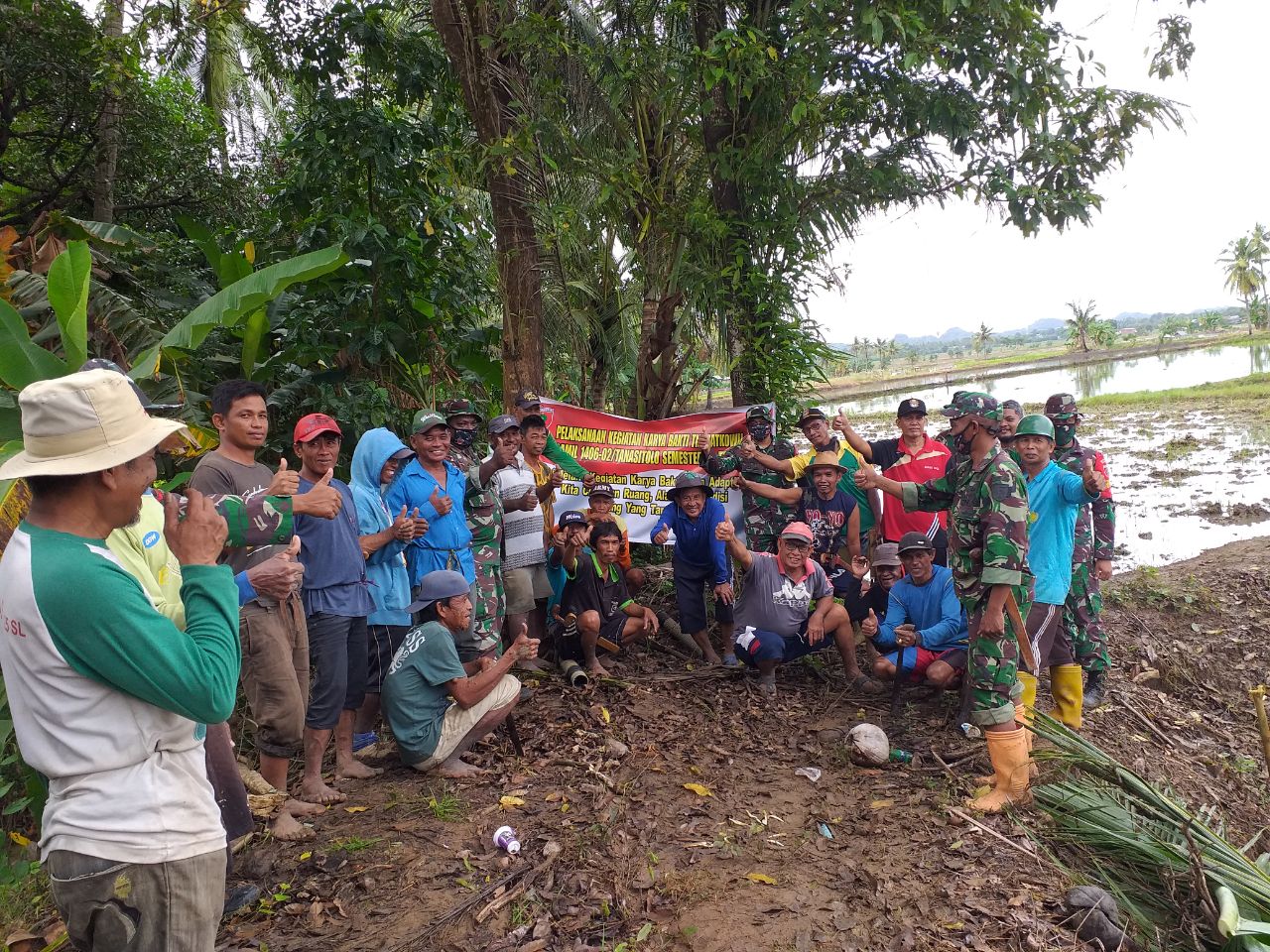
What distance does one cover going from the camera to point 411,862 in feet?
11.8

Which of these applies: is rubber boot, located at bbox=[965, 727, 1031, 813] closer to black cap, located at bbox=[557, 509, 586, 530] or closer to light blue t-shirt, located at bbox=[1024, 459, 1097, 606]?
light blue t-shirt, located at bbox=[1024, 459, 1097, 606]

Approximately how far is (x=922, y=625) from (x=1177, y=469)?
14258mm

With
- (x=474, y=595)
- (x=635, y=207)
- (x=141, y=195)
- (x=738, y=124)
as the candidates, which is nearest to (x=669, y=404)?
(x=635, y=207)

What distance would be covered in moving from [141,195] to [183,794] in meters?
10.9

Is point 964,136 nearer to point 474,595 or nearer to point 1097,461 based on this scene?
point 1097,461

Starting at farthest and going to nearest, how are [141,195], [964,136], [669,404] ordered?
[141,195], [669,404], [964,136]

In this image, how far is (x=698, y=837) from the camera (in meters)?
3.99

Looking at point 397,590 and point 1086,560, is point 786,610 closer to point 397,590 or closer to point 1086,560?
point 1086,560

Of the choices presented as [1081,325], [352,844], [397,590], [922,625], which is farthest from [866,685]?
[1081,325]

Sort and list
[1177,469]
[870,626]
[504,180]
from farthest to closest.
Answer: [1177,469] → [504,180] → [870,626]

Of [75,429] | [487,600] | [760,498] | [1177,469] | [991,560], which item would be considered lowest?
[1177,469]

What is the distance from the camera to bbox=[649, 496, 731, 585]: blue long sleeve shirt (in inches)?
245

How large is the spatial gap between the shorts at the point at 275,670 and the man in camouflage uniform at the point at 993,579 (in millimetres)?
3559

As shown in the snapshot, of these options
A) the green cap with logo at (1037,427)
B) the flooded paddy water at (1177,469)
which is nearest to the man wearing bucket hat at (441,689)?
the green cap with logo at (1037,427)
